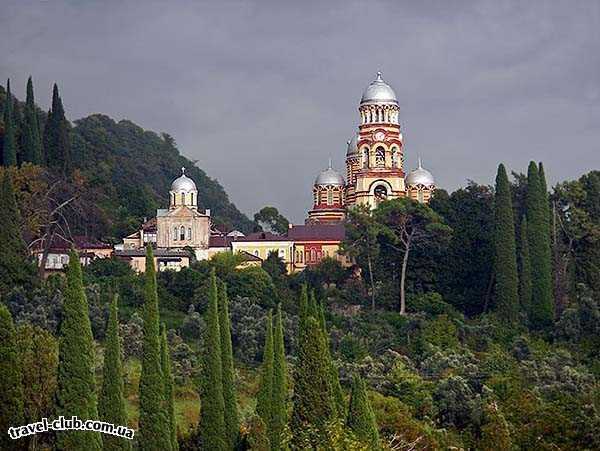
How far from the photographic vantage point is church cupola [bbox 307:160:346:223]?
64.4 m

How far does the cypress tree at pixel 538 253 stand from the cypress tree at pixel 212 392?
80.2ft

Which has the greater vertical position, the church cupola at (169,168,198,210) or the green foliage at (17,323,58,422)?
the church cupola at (169,168,198,210)

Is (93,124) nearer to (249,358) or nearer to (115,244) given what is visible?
(115,244)

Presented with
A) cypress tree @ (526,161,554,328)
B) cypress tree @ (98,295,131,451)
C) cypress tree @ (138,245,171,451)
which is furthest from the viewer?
cypress tree @ (526,161,554,328)

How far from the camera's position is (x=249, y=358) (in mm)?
41250

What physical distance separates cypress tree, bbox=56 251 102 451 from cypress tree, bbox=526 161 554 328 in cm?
2936

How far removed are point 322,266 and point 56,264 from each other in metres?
12.0

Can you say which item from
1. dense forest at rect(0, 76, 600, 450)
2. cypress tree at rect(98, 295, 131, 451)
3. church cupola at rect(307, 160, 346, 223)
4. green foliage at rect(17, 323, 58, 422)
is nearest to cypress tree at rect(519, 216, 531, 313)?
dense forest at rect(0, 76, 600, 450)

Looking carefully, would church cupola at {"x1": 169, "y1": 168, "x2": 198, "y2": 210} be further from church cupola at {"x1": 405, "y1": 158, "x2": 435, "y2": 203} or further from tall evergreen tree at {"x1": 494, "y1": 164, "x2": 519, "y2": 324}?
tall evergreen tree at {"x1": 494, "y1": 164, "x2": 519, "y2": 324}

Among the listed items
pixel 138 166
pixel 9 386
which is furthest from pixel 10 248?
pixel 138 166

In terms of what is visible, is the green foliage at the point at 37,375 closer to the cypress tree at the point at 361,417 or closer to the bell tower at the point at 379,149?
the cypress tree at the point at 361,417

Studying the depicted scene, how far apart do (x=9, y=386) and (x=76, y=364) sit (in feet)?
5.90

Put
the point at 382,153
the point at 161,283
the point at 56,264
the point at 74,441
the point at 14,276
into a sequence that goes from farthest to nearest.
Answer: the point at 382,153 < the point at 56,264 < the point at 161,283 < the point at 14,276 < the point at 74,441

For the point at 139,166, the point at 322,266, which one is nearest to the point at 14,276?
the point at 322,266
